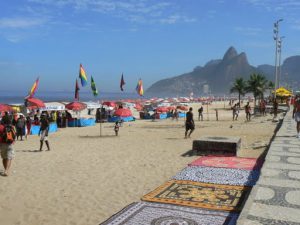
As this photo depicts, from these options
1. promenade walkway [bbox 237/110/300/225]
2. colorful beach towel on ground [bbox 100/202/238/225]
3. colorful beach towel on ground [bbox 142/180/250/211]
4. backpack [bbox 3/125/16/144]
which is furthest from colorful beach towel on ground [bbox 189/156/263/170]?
backpack [bbox 3/125/16/144]

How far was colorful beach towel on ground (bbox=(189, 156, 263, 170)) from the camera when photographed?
10.1 metres

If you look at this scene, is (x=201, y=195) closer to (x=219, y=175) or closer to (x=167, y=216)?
(x=167, y=216)

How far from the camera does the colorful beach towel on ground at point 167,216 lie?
5.85 meters

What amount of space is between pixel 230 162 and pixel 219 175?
1.82m

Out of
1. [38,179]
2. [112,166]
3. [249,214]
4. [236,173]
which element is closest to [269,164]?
[236,173]

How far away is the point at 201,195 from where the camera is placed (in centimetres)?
730

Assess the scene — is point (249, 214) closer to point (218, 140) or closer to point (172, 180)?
point (172, 180)

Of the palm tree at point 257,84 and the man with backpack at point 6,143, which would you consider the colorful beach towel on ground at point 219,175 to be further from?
the palm tree at point 257,84

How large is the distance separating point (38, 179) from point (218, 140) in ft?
20.0

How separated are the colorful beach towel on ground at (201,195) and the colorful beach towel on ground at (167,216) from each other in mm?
281

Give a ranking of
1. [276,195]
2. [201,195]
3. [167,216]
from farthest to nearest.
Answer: [201,195], [167,216], [276,195]

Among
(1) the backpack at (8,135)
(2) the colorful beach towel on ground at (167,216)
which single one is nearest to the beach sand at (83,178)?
(2) the colorful beach towel on ground at (167,216)

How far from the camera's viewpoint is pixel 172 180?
8578 millimetres

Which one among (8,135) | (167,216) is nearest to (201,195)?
(167,216)
